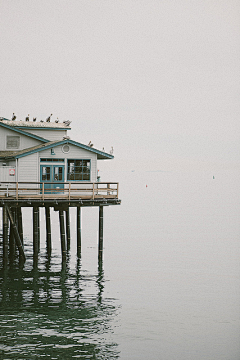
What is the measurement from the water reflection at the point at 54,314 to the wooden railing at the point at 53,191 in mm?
6145

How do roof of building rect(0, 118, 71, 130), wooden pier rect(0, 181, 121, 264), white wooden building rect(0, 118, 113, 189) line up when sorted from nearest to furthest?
1. wooden pier rect(0, 181, 121, 264)
2. white wooden building rect(0, 118, 113, 189)
3. roof of building rect(0, 118, 71, 130)

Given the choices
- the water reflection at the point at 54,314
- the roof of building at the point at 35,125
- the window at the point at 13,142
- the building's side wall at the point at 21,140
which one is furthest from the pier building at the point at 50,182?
the roof of building at the point at 35,125

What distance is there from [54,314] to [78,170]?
46.6 ft

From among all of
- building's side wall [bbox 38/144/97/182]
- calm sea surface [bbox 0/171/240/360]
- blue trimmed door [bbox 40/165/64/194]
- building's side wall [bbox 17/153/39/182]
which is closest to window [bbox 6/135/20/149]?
building's side wall [bbox 17/153/39/182]

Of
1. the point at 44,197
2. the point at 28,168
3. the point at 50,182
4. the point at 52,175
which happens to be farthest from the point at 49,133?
the point at 44,197

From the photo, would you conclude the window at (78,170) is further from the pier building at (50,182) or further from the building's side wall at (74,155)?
the building's side wall at (74,155)

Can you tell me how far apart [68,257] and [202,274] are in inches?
501

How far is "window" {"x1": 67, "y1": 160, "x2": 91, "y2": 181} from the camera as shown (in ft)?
125

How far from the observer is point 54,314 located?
2716 centimetres

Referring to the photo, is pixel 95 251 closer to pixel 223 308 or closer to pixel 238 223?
pixel 223 308

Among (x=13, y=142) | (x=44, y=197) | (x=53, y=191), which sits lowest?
(x=44, y=197)

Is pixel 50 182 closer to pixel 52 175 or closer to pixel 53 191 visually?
pixel 53 191

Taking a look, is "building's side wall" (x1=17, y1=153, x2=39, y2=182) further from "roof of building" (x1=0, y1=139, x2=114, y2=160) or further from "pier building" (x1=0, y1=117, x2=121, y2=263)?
"roof of building" (x1=0, y1=139, x2=114, y2=160)

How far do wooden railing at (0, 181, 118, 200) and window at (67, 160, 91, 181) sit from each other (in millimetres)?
617
